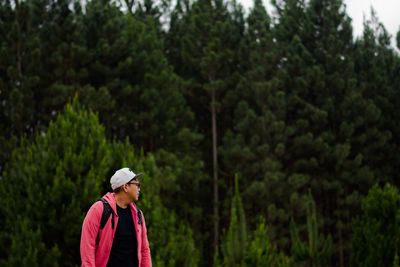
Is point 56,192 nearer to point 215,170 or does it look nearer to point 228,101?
point 215,170

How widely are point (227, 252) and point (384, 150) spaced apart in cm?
1697

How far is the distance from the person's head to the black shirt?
0.11 meters

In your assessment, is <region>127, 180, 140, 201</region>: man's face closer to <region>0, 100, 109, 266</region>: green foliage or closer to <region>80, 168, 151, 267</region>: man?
<region>80, 168, 151, 267</region>: man

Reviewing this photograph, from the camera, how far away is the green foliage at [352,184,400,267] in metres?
17.3

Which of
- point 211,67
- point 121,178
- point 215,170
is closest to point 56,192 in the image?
point 121,178

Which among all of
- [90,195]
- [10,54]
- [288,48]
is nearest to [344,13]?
[288,48]

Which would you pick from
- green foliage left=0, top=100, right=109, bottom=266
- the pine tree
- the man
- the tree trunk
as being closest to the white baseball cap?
the man

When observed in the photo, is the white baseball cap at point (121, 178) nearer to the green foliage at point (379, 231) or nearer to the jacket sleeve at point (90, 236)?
the jacket sleeve at point (90, 236)

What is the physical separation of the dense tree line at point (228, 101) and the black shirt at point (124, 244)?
641 inches

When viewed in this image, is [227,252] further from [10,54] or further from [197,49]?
[197,49]

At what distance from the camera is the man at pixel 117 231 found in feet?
14.3

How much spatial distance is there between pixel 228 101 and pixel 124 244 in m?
27.1

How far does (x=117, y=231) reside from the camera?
443cm

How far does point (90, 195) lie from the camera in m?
12.8
